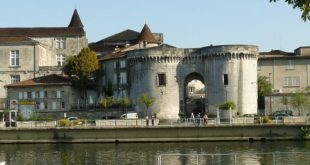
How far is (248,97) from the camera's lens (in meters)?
68.9

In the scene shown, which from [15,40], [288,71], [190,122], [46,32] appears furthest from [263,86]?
[46,32]

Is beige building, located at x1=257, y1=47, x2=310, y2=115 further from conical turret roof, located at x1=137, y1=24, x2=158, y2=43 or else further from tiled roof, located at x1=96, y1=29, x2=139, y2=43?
tiled roof, located at x1=96, y1=29, x2=139, y2=43

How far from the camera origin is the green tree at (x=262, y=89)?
7354 centimetres

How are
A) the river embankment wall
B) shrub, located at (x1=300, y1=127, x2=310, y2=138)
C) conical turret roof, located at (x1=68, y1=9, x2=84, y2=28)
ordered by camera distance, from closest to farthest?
shrub, located at (x1=300, y1=127, x2=310, y2=138) → the river embankment wall → conical turret roof, located at (x1=68, y1=9, x2=84, y2=28)

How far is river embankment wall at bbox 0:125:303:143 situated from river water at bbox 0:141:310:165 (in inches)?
56.8

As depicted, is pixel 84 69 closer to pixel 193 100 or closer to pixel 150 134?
pixel 193 100

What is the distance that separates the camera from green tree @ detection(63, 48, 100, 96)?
7956cm

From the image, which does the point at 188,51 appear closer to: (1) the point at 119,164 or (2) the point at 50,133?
(2) the point at 50,133

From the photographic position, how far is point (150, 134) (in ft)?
176

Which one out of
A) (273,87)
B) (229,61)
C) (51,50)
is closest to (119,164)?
(229,61)

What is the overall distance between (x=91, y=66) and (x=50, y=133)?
2655 centimetres

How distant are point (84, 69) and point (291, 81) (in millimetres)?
27308

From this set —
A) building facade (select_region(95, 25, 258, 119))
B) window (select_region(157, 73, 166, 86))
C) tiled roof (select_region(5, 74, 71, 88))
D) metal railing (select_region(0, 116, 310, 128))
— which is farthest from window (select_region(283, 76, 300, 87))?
tiled roof (select_region(5, 74, 71, 88))

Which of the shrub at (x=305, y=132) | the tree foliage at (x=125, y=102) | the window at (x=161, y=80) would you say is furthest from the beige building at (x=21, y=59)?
the shrub at (x=305, y=132)
